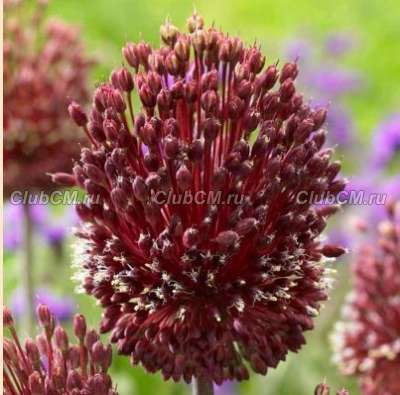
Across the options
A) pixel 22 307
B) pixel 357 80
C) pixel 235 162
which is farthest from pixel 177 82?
pixel 357 80

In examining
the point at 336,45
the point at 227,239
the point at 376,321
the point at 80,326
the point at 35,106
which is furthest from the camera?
the point at 336,45

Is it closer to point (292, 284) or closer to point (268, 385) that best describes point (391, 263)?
point (292, 284)

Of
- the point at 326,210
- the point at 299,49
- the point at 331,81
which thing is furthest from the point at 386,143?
the point at 326,210

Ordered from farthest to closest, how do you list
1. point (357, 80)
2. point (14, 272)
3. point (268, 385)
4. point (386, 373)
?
point (357, 80)
point (14, 272)
point (268, 385)
point (386, 373)

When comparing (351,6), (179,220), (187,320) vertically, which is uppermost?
(351,6)

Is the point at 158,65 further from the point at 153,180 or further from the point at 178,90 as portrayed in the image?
the point at 153,180

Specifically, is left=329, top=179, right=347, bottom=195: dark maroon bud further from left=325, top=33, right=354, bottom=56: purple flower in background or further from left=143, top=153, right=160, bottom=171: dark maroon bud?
left=325, top=33, right=354, bottom=56: purple flower in background
